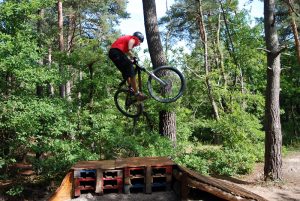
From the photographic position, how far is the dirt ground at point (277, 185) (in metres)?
9.22

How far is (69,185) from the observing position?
5824 millimetres

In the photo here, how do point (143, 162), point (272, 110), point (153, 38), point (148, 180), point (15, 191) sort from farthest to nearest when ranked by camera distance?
1. point (272, 110)
2. point (153, 38)
3. point (15, 191)
4. point (143, 162)
5. point (148, 180)

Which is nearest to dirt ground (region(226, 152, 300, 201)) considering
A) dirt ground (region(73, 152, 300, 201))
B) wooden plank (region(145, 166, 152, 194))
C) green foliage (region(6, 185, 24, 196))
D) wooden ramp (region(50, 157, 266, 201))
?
dirt ground (region(73, 152, 300, 201))

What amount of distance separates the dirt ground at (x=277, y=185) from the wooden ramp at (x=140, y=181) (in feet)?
12.4

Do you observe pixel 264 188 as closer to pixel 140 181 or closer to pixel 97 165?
pixel 140 181

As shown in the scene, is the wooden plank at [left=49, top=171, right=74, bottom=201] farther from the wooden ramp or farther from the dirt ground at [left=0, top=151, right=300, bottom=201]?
the dirt ground at [left=0, top=151, right=300, bottom=201]

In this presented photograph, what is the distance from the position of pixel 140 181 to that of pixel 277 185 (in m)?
5.73

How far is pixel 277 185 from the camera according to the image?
10148 millimetres

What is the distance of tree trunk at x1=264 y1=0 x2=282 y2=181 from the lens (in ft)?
34.1

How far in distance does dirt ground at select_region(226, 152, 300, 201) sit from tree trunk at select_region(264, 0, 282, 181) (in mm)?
364

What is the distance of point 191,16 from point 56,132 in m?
15.2

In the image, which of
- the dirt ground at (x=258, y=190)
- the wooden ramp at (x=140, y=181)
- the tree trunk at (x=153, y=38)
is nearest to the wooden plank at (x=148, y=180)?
the wooden ramp at (x=140, y=181)

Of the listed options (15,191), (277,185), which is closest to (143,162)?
(15,191)

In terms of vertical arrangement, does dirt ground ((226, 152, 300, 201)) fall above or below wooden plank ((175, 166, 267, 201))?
below
